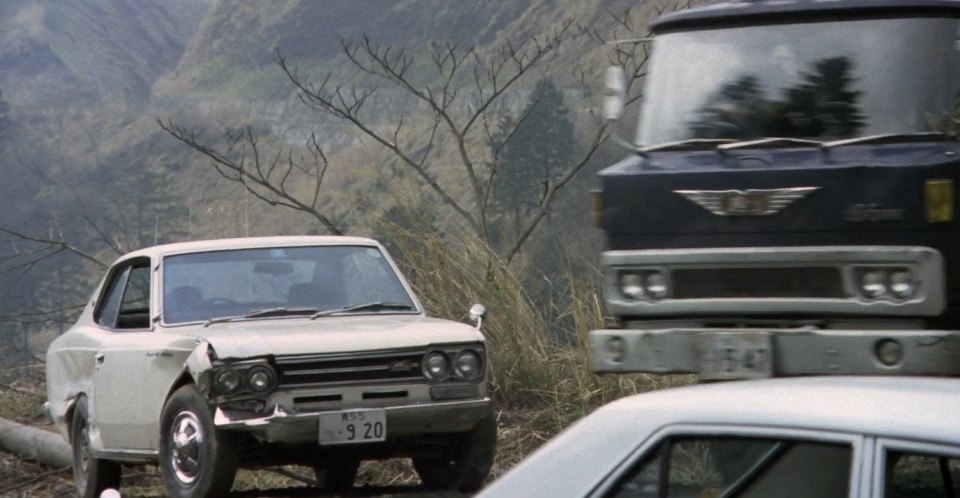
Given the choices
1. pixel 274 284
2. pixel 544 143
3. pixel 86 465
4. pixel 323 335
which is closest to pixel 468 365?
pixel 323 335

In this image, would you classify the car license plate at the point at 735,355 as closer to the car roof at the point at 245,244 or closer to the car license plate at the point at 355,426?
the car license plate at the point at 355,426

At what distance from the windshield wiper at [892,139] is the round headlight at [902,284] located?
2.20 feet

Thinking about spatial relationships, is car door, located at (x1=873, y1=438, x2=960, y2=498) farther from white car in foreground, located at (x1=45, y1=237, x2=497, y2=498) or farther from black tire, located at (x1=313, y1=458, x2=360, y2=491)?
black tire, located at (x1=313, y1=458, x2=360, y2=491)

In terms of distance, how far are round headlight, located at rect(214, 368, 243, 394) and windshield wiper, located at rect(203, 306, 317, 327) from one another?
3.12ft

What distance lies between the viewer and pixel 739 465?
148 inches

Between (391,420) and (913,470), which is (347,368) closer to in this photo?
(391,420)

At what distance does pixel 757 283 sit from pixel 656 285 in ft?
1.90

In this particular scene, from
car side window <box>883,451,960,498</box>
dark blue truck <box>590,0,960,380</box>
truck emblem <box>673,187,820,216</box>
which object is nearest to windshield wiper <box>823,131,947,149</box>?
dark blue truck <box>590,0,960,380</box>

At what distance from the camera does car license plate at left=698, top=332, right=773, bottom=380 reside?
8.84 meters

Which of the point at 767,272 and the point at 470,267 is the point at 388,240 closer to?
the point at 470,267

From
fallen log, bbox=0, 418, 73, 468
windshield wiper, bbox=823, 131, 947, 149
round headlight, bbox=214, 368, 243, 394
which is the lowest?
fallen log, bbox=0, 418, 73, 468

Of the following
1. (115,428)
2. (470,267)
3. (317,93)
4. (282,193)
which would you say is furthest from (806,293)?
(317,93)

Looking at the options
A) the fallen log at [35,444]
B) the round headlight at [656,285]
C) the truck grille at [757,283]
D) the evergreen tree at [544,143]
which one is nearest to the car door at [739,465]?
the truck grille at [757,283]

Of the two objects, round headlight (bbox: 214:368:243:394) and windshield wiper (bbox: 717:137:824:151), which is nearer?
windshield wiper (bbox: 717:137:824:151)
